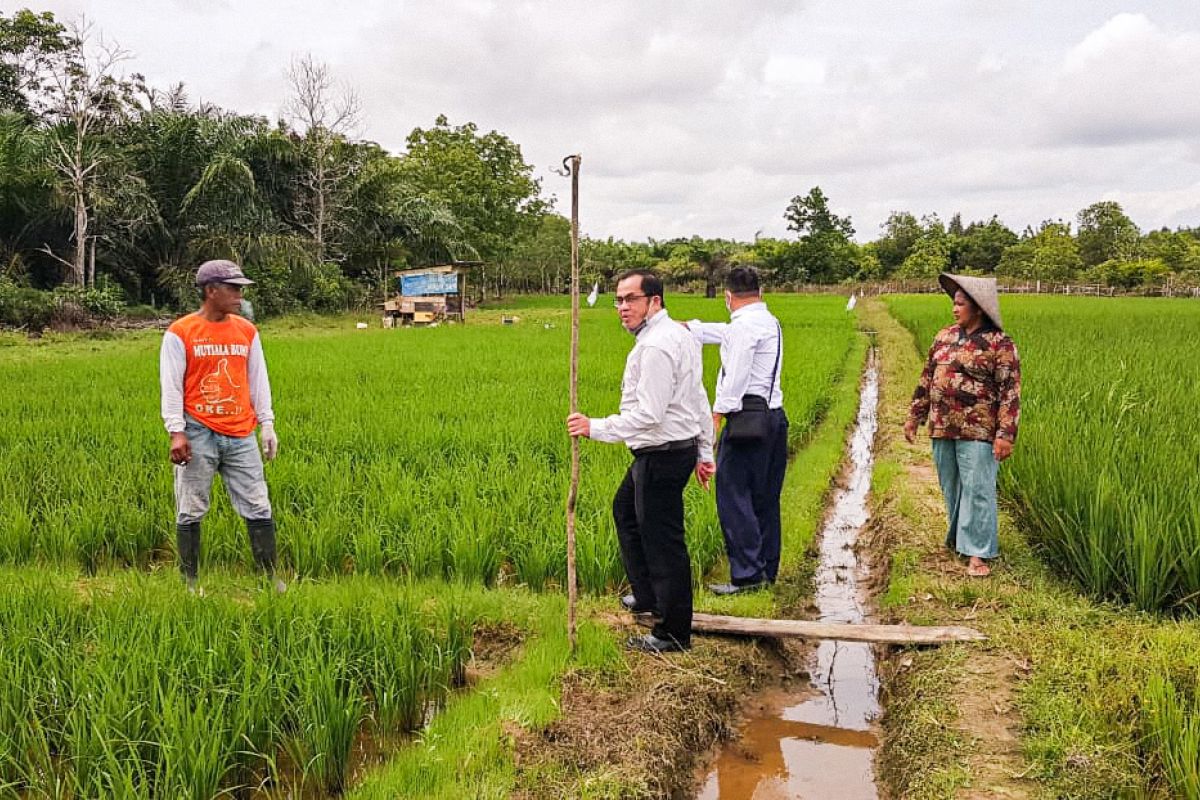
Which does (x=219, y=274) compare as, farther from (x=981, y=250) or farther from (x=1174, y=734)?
(x=981, y=250)

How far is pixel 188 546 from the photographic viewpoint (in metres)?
4.20

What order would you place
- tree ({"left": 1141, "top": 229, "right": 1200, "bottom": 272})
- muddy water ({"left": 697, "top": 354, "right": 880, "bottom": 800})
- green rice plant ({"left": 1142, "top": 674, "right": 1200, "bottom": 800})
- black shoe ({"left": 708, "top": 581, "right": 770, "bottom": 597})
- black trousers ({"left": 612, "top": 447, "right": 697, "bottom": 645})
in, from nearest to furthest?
green rice plant ({"left": 1142, "top": 674, "right": 1200, "bottom": 800}) < muddy water ({"left": 697, "top": 354, "right": 880, "bottom": 800}) < black trousers ({"left": 612, "top": 447, "right": 697, "bottom": 645}) < black shoe ({"left": 708, "top": 581, "right": 770, "bottom": 597}) < tree ({"left": 1141, "top": 229, "right": 1200, "bottom": 272})

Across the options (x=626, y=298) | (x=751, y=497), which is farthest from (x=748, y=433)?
(x=626, y=298)

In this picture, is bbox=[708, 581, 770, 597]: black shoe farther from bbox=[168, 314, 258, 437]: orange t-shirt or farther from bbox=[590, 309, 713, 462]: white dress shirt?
bbox=[168, 314, 258, 437]: orange t-shirt

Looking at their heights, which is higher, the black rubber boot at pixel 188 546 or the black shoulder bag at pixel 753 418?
the black shoulder bag at pixel 753 418

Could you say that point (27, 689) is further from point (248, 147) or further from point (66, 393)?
point (248, 147)

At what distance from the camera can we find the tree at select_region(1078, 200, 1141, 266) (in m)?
56.2

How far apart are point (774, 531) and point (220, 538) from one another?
10.1 ft

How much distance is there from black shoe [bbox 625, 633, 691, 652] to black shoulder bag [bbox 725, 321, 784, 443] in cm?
115

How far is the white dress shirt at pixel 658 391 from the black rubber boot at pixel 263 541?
6.63ft

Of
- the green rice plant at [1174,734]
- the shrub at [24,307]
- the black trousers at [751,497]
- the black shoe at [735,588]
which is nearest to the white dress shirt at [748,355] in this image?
the black trousers at [751,497]

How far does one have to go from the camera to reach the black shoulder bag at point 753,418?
4.30m

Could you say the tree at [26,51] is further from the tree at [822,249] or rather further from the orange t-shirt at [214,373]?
the tree at [822,249]

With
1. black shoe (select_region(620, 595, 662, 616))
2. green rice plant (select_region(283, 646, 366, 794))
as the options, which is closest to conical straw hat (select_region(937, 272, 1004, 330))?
black shoe (select_region(620, 595, 662, 616))
